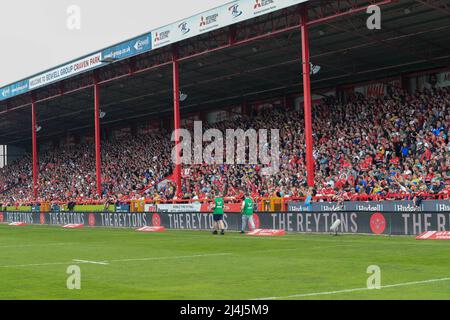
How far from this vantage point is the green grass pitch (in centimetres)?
1177

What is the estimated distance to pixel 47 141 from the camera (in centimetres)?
9019

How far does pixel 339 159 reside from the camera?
40.7 m

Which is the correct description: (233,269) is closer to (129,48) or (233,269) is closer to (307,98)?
(307,98)

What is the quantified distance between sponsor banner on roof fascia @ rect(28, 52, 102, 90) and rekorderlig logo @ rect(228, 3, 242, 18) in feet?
45.0

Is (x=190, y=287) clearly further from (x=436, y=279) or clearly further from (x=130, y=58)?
(x=130, y=58)

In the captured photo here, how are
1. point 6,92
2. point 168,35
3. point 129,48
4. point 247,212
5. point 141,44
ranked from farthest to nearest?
point 6,92
point 129,48
point 141,44
point 168,35
point 247,212

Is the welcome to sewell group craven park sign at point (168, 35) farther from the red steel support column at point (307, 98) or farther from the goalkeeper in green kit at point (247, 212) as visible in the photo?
the goalkeeper in green kit at point (247, 212)

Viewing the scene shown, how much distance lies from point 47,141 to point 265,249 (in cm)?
7278

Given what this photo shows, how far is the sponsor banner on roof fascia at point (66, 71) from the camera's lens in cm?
4819

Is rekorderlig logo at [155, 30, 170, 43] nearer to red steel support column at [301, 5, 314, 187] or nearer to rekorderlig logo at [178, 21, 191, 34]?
rekorderlig logo at [178, 21, 191, 34]

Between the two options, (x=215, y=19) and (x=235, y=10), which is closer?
(x=235, y=10)

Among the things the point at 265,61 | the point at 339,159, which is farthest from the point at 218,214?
the point at 265,61

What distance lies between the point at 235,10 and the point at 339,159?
1050cm

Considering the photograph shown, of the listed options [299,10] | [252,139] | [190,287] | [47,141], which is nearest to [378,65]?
[252,139]
